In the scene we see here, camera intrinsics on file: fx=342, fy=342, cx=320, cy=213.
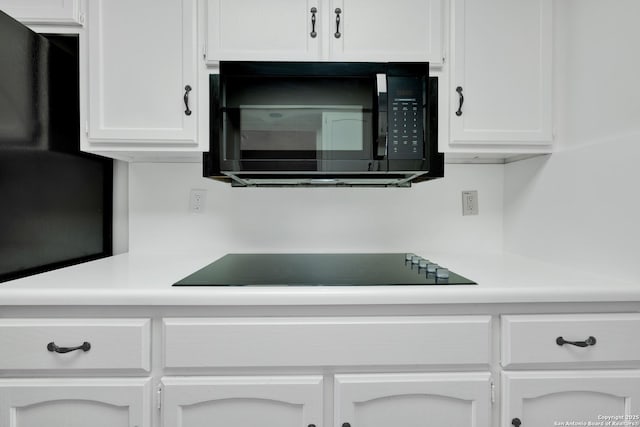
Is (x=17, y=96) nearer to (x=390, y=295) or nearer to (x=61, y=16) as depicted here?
(x=61, y=16)

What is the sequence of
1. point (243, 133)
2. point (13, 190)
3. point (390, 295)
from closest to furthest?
point (390, 295)
point (13, 190)
point (243, 133)

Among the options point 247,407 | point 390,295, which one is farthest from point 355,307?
point 247,407

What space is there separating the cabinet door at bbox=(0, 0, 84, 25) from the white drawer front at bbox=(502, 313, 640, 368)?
1.67 meters

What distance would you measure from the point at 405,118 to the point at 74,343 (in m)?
1.15

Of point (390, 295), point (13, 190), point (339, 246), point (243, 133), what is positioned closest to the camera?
point (390, 295)

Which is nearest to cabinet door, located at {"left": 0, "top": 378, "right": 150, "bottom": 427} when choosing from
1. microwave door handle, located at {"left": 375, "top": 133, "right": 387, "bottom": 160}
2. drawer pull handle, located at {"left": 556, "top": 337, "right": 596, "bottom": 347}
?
microwave door handle, located at {"left": 375, "top": 133, "right": 387, "bottom": 160}

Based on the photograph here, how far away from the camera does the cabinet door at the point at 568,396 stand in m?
0.93

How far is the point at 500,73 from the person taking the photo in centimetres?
123

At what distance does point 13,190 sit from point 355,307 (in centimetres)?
108

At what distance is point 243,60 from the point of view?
117 centimetres

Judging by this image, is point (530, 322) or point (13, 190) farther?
point (13, 190)

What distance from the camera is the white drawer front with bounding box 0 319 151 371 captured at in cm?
88

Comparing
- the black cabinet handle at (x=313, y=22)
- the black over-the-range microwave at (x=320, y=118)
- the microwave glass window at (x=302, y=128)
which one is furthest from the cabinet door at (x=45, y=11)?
the black cabinet handle at (x=313, y=22)

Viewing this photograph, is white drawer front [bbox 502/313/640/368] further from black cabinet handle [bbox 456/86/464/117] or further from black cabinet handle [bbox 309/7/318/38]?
black cabinet handle [bbox 309/7/318/38]
